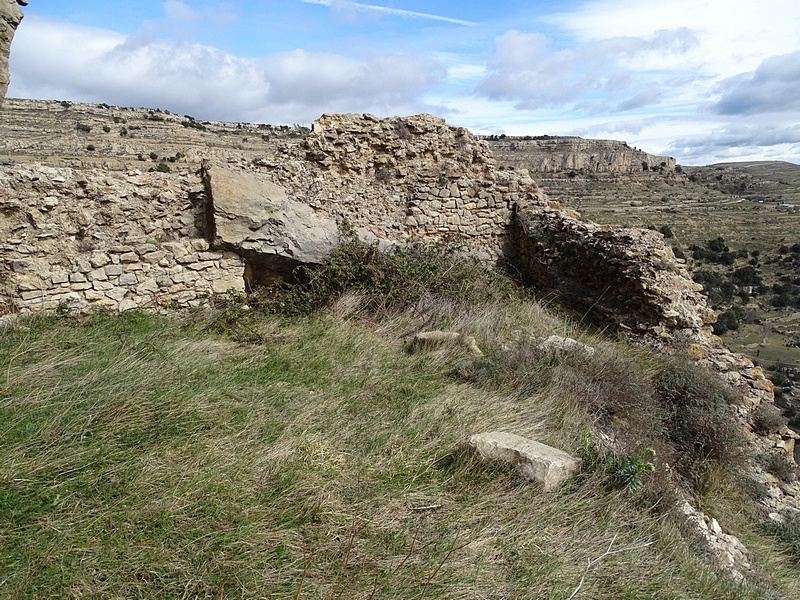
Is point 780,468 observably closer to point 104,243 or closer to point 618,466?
point 618,466

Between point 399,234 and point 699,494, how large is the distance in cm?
492

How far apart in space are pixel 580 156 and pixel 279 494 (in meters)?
47.1

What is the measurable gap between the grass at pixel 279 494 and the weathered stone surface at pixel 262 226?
2068 mm

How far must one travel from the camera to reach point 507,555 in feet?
8.30

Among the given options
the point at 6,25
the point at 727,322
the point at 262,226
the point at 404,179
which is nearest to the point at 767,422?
the point at 404,179

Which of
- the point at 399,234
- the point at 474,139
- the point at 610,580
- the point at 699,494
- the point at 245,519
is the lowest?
the point at 699,494

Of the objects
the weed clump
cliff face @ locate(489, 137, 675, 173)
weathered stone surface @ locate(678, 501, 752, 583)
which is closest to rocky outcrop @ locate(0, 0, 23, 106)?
the weed clump

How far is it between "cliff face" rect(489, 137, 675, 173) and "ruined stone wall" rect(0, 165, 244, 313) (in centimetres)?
3653

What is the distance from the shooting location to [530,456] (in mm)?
3168

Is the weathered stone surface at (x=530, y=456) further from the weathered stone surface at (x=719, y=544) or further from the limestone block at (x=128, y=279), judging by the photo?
the limestone block at (x=128, y=279)

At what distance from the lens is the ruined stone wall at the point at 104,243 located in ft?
16.5

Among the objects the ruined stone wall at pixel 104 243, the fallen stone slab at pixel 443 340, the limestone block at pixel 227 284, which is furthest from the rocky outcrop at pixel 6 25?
the fallen stone slab at pixel 443 340

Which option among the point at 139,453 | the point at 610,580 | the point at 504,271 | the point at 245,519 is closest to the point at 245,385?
the point at 139,453

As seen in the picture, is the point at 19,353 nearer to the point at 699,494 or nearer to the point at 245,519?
the point at 245,519
